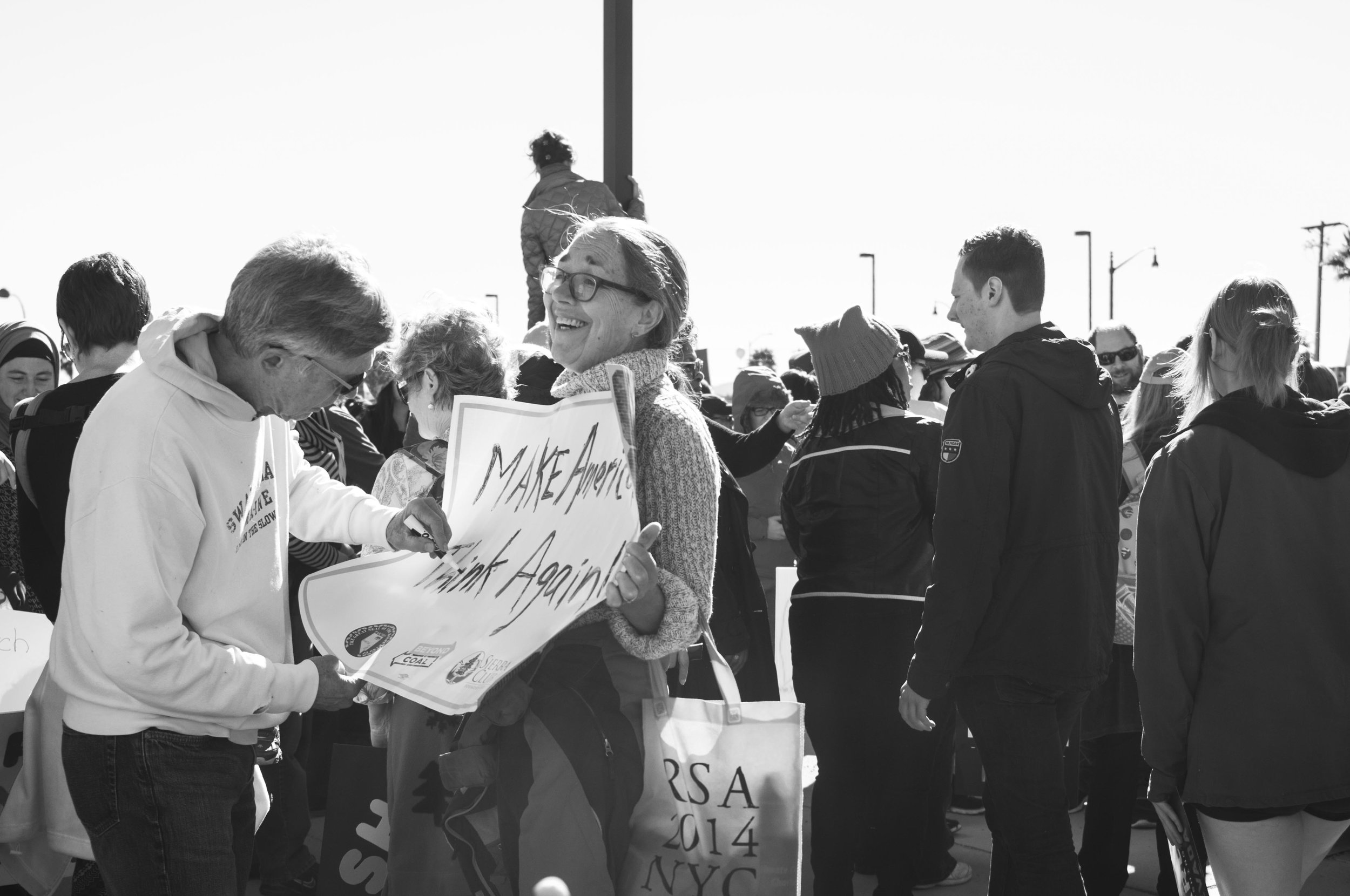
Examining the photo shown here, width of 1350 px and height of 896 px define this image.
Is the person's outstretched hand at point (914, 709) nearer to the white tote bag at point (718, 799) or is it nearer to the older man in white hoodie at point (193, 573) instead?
the white tote bag at point (718, 799)

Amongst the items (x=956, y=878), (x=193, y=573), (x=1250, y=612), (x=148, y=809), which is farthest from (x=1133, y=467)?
(x=148, y=809)

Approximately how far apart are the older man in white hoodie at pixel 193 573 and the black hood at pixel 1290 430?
5.78 ft

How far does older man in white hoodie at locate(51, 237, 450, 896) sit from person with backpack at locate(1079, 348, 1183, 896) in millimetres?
2696

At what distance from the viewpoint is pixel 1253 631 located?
2.55 meters

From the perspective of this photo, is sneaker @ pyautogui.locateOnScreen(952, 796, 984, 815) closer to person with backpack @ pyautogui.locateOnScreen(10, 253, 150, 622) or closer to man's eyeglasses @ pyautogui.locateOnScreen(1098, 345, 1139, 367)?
man's eyeglasses @ pyautogui.locateOnScreen(1098, 345, 1139, 367)

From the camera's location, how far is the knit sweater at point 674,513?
6.94ft

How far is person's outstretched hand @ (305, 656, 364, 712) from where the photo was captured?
7.12 feet

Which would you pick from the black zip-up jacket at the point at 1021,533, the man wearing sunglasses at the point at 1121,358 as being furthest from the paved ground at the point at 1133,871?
the man wearing sunglasses at the point at 1121,358

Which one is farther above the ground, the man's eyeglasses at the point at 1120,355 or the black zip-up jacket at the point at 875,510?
the man's eyeglasses at the point at 1120,355

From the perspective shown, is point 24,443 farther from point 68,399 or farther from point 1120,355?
point 1120,355

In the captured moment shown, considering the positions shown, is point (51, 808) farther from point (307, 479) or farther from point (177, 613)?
point (177, 613)

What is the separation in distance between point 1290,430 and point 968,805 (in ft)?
12.1

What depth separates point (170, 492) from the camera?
78.6 inches

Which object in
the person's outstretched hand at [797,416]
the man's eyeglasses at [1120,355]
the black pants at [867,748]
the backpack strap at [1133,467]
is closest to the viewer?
the black pants at [867,748]
